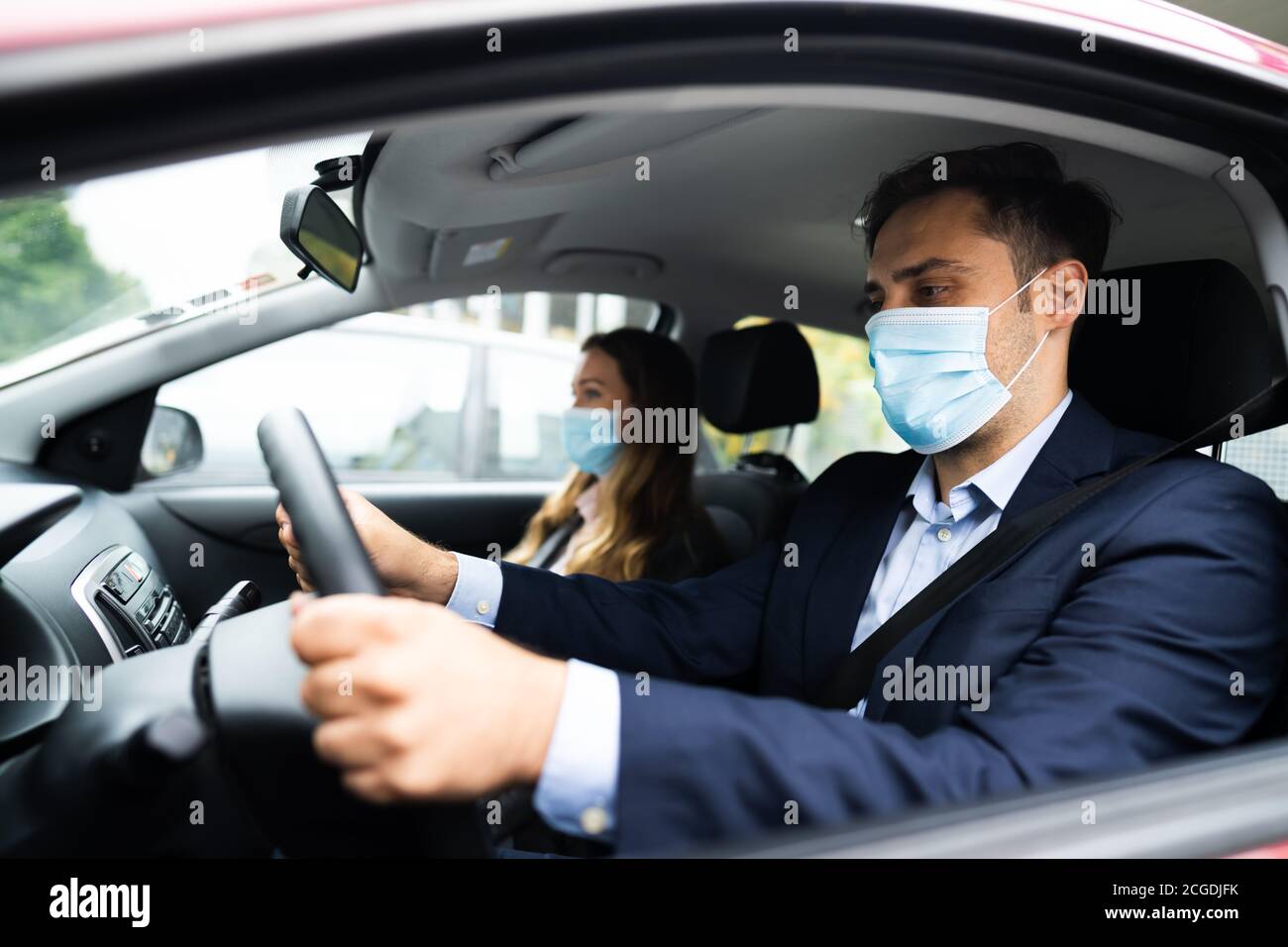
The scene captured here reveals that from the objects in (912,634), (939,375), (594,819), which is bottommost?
(594,819)

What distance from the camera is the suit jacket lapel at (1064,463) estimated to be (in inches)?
55.4

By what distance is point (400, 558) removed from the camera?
1534mm

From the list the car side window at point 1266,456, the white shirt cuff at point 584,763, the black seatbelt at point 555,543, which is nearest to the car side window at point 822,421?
the black seatbelt at point 555,543

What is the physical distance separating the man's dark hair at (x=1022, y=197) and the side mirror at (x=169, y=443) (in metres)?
1.91

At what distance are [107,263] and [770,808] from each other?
176cm

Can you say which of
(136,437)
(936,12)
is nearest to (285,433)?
(936,12)

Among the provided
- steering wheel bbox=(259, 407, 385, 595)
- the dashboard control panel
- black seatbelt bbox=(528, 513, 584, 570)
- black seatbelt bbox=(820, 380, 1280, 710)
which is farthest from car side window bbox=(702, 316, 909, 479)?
steering wheel bbox=(259, 407, 385, 595)

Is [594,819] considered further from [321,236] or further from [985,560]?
[321,236]

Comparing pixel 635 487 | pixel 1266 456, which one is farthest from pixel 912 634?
pixel 635 487

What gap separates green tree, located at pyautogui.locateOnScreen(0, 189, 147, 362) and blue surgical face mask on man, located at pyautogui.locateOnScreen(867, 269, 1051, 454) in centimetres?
119

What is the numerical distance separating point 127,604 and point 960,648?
145cm

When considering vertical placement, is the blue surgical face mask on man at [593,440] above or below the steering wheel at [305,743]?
above

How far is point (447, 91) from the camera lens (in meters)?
0.72

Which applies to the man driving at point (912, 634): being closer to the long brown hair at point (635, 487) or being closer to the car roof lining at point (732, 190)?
the car roof lining at point (732, 190)
